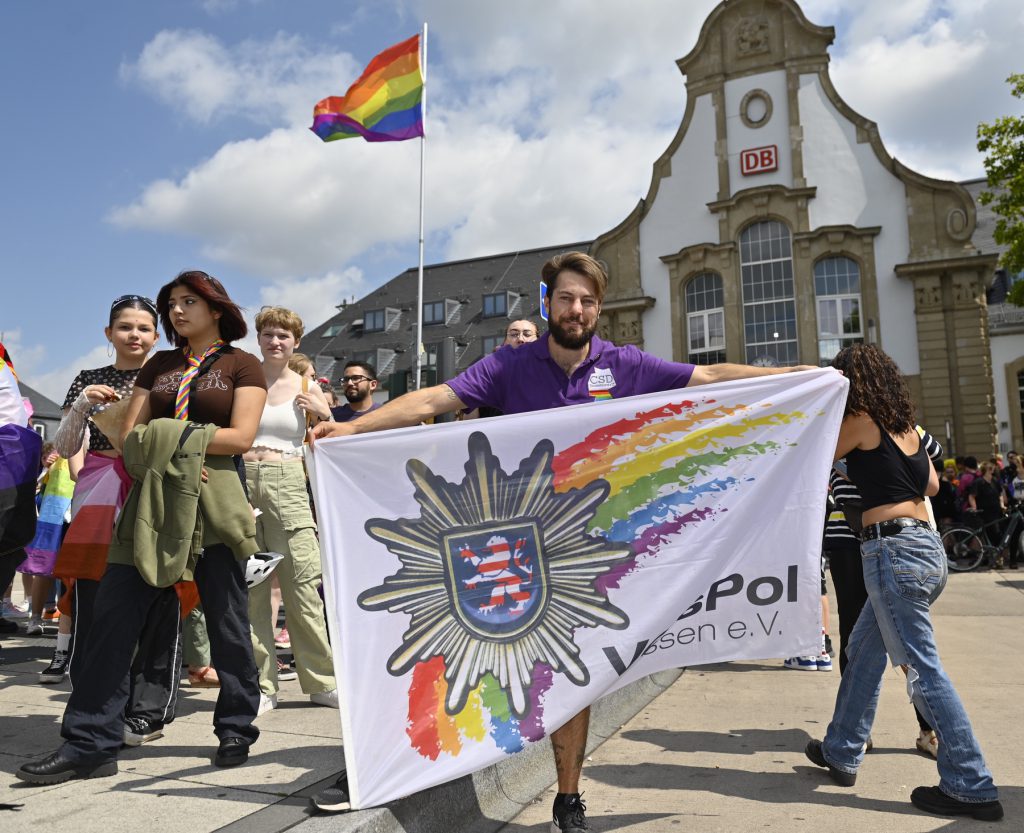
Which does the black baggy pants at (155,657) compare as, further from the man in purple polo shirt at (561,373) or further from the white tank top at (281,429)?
the man in purple polo shirt at (561,373)

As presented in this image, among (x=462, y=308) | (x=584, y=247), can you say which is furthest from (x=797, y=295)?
(x=462, y=308)

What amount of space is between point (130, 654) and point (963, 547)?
14.5 metres

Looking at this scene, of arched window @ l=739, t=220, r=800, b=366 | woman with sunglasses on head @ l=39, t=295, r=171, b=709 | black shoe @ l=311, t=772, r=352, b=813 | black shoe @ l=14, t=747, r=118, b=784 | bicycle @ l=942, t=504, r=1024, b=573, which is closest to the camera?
black shoe @ l=311, t=772, r=352, b=813

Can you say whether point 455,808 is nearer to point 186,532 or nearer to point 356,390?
point 186,532

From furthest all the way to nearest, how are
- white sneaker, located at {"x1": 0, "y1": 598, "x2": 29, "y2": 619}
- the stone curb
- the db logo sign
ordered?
the db logo sign < white sneaker, located at {"x1": 0, "y1": 598, "x2": 29, "y2": 619} < the stone curb

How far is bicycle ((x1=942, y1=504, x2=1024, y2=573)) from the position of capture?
14875mm

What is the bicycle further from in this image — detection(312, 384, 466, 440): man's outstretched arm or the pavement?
detection(312, 384, 466, 440): man's outstretched arm

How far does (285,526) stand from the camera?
5.06 meters

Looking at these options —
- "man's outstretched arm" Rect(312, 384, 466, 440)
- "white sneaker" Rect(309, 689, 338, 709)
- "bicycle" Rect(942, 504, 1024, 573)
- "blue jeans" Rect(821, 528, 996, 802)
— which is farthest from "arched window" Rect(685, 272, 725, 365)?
"man's outstretched arm" Rect(312, 384, 466, 440)

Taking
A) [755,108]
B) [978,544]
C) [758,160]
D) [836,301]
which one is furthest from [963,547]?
[755,108]

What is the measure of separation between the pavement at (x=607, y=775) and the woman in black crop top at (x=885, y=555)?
1.14 ft

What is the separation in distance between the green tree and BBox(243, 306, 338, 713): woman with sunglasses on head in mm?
20776

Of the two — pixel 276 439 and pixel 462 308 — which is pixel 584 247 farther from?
pixel 276 439

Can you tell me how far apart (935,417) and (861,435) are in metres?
29.4
